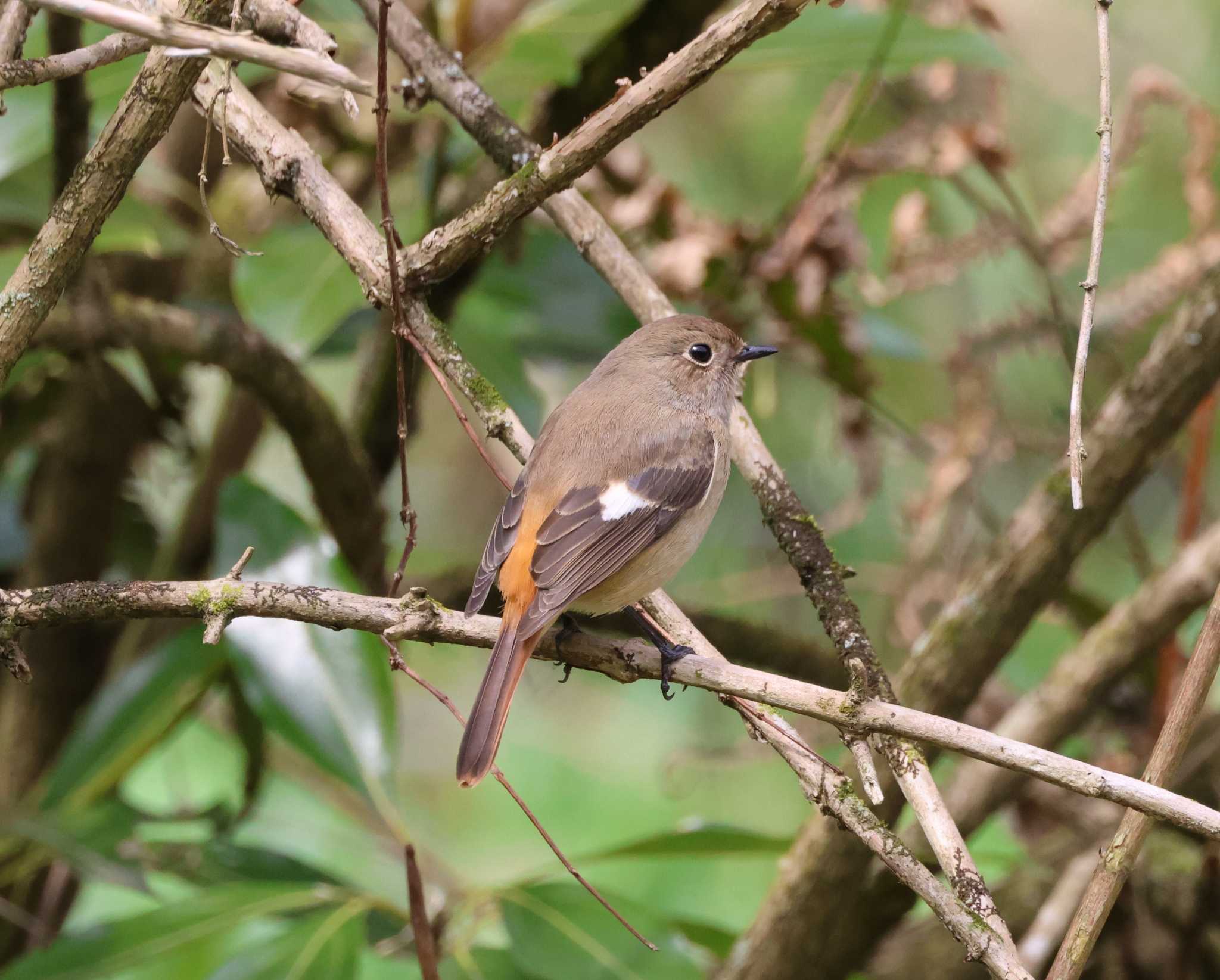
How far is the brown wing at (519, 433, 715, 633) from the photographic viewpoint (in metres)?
2.38

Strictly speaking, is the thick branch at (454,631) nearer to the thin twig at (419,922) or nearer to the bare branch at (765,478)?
the bare branch at (765,478)

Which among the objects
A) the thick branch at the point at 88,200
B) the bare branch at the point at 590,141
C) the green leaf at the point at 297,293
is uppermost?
the green leaf at the point at 297,293

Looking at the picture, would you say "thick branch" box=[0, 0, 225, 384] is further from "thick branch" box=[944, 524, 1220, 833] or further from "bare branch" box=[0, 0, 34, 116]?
"thick branch" box=[944, 524, 1220, 833]

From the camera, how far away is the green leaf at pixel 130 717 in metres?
3.07

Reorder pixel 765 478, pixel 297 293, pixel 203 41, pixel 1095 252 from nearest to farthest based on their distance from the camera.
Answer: pixel 203 41
pixel 1095 252
pixel 765 478
pixel 297 293

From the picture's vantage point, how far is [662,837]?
9.54ft

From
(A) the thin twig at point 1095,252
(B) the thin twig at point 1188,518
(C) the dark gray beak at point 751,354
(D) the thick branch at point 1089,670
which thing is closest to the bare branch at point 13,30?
(A) the thin twig at point 1095,252

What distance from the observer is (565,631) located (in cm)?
242

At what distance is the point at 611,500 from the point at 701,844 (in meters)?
0.89

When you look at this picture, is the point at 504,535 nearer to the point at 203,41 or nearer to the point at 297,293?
the point at 297,293

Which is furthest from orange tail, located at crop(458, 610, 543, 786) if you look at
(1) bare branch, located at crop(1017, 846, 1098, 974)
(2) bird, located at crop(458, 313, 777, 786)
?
(1) bare branch, located at crop(1017, 846, 1098, 974)

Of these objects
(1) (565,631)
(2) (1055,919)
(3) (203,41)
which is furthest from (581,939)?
(3) (203,41)

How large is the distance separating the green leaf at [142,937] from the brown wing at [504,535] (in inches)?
37.3

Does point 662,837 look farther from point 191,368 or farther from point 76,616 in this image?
point 191,368
